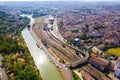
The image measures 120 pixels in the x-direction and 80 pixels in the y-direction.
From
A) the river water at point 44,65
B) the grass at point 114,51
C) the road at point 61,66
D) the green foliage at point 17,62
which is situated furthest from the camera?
the grass at point 114,51

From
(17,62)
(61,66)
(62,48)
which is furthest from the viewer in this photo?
(62,48)

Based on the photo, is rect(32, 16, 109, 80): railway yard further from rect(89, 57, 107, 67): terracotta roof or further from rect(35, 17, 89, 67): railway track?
rect(89, 57, 107, 67): terracotta roof

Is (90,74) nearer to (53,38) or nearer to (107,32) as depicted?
(53,38)

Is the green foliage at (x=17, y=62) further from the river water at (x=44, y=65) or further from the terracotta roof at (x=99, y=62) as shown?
the terracotta roof at (x=99, y=62)

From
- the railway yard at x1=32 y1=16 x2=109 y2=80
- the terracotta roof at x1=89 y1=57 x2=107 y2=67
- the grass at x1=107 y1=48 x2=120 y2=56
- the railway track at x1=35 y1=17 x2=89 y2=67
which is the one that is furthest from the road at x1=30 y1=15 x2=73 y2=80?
the grass at x1=107 y1=48 x2=120 y2=56

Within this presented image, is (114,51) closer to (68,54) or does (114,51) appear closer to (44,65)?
(68,54)

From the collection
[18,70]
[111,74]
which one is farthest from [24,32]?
[111,74]

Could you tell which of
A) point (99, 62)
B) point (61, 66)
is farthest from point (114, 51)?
point (61, 66)

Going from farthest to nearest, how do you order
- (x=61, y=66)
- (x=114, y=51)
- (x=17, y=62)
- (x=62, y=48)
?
(x=62, y=48), (x=114, y=51), (x=17, y=62), (x=61, y=66)

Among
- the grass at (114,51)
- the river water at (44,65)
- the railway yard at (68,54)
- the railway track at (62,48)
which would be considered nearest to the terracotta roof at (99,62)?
the railway yard at (68,54)

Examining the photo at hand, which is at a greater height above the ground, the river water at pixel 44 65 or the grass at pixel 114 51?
the grass at pixel 114 51

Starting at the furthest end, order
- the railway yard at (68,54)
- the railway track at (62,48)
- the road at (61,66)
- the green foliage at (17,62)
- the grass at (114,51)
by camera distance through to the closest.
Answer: the grass at (114,51) < the railway track at (62,48) < the railway yard at (68,54) < the road at (61,66) < the green foliage at (17,62)
